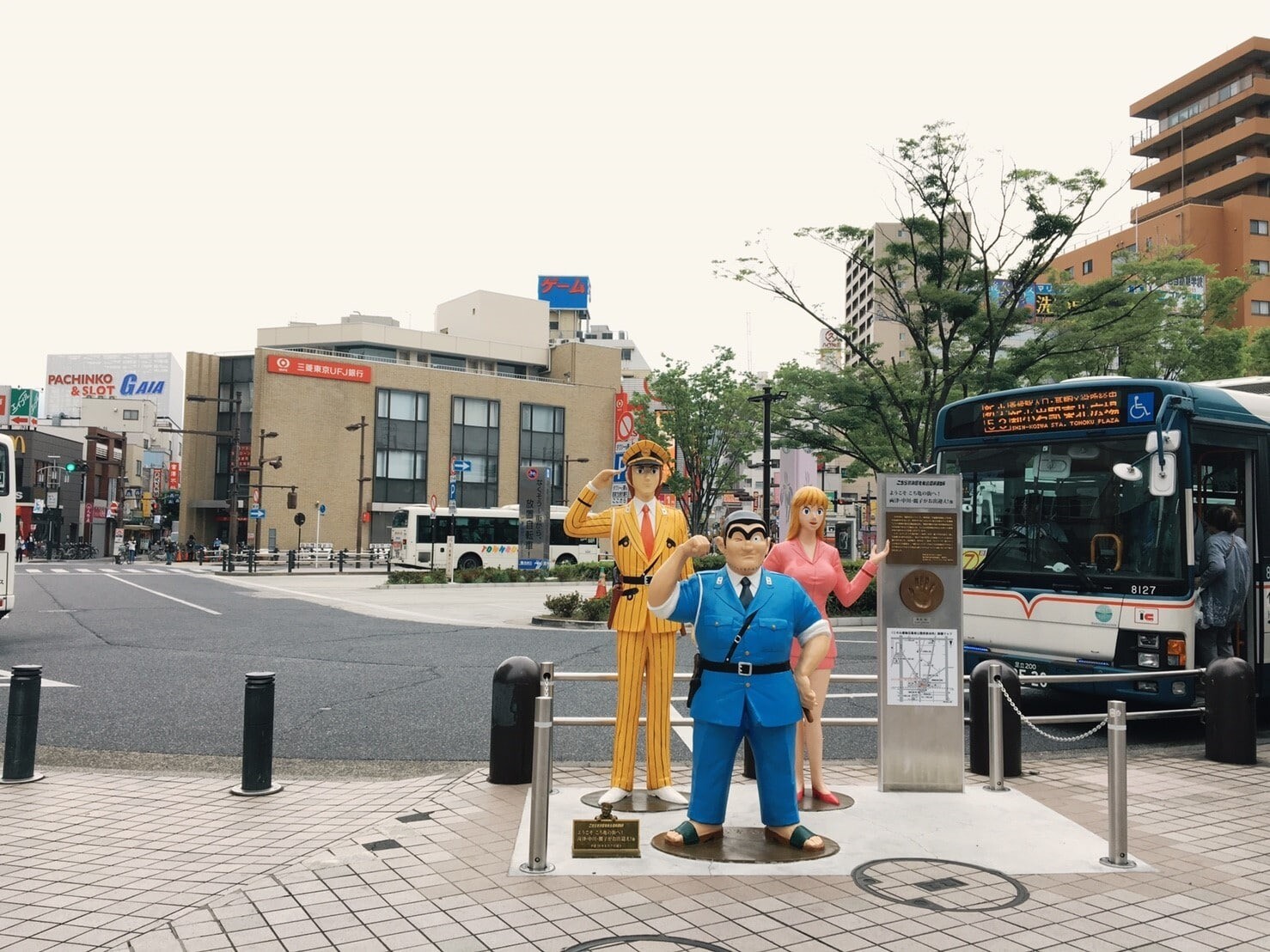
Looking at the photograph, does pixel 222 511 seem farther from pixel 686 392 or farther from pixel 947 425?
pixel 947 425

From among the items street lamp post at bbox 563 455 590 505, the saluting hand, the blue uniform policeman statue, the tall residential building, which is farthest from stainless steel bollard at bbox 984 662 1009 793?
street lamp post at bbox 563 455 590 505

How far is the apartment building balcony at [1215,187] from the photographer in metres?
54.3

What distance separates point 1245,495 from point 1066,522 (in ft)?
6.32

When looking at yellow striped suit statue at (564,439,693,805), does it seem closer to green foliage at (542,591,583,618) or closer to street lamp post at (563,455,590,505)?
green foliage at (542,591,583,618)

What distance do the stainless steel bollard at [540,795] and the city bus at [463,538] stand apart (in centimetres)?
3350

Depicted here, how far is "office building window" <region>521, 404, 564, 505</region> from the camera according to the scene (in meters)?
61.6

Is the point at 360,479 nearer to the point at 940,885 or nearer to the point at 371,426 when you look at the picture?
the point at 371,426

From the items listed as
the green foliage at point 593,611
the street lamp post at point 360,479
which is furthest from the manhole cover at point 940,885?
the street lamp post at point 360,479

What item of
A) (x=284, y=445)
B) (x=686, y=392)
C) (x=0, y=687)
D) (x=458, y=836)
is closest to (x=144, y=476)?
(x=284, y=445)

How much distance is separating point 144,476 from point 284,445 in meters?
54.9

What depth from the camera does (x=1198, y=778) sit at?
6945 millimetres

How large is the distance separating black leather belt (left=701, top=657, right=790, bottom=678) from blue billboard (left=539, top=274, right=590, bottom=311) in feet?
296

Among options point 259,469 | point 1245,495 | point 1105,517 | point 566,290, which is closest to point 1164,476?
point 1105,517

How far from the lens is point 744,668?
4.71m
